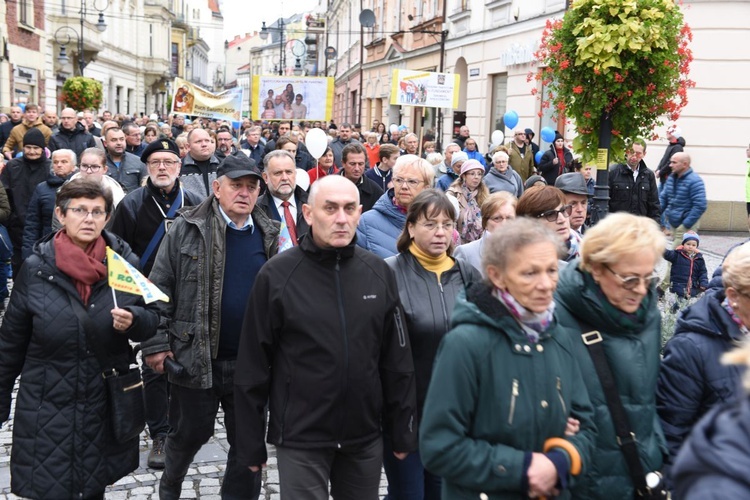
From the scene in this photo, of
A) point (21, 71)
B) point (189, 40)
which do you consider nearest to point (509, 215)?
point (21, 71)

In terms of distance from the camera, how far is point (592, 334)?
3033 mm

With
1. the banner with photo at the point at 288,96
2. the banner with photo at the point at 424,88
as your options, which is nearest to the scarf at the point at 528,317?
the banner with photo at the point at 424,88

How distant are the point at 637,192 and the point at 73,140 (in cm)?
860

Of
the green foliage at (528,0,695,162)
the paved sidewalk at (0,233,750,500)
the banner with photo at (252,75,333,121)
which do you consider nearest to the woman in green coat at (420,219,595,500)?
the paved sidewalk at (0,233,750,500)

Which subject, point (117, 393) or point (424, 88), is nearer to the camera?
point (117, 393)

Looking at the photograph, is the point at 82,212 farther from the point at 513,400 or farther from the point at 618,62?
the point at 618,62

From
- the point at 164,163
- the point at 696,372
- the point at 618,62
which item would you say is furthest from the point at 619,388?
the point at 618,62

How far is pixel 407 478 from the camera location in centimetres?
422

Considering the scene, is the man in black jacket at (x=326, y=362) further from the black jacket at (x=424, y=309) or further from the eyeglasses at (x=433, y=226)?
the eyeglasses at (x=433, y=226)

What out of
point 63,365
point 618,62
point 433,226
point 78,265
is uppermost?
point 618,62

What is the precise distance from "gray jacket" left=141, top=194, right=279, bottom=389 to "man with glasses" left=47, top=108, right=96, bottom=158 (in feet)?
32.2

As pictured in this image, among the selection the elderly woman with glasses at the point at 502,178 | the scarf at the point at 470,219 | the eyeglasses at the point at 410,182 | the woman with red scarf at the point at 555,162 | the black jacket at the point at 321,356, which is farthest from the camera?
the woman with red scarf at the point at 555,162

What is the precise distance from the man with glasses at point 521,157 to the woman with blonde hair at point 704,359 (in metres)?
11.9

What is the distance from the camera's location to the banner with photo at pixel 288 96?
20047mm
